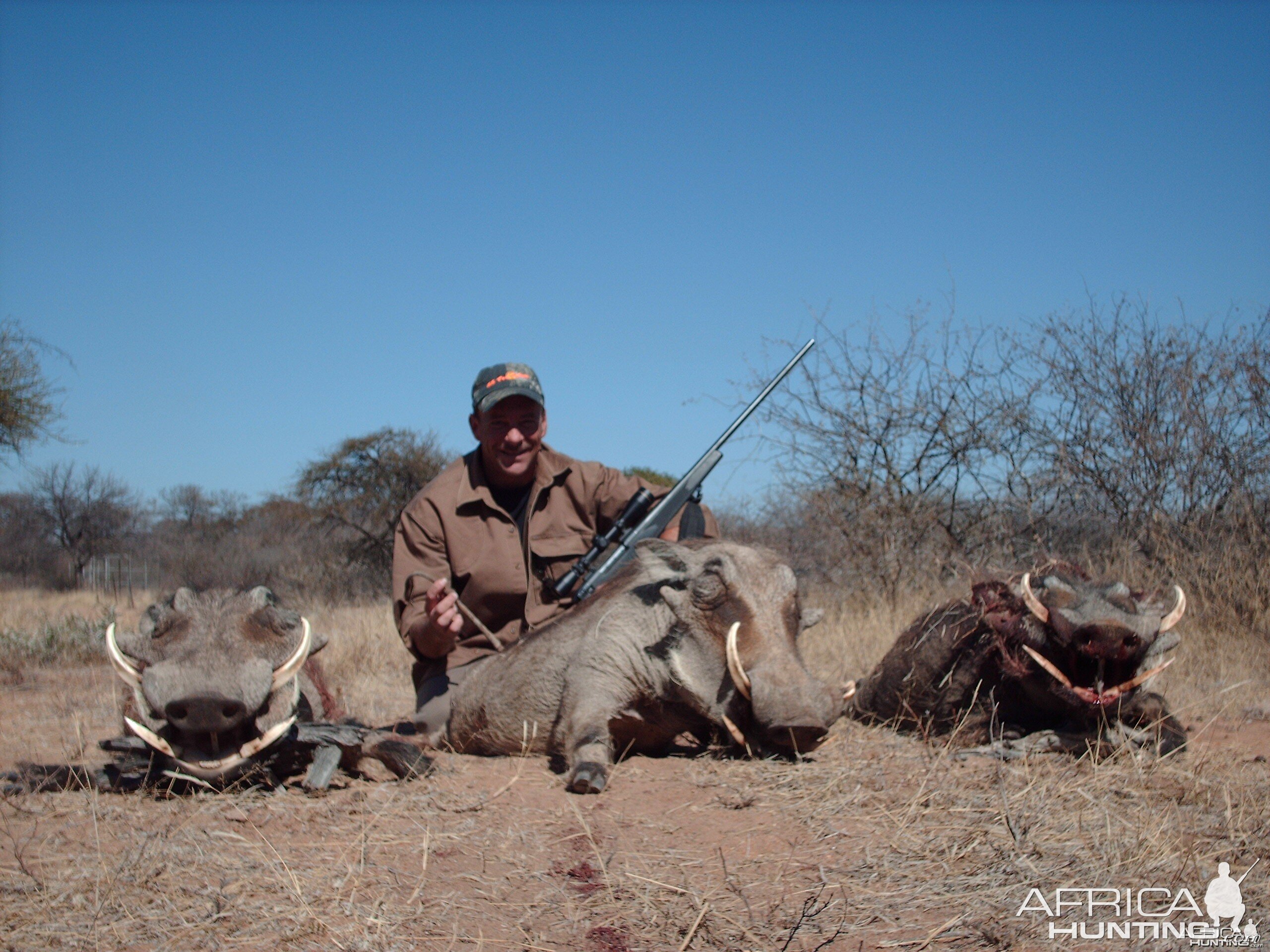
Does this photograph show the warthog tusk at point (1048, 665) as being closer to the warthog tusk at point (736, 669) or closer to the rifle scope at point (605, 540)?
the warthog tusk at point (736, 669)

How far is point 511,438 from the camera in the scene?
482cm

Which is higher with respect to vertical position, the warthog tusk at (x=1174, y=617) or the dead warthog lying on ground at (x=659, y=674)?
the warthog tusk at (x=1174, y=617)

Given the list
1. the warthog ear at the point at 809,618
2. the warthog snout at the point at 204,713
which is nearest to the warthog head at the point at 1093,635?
the warthog ear at the point at 809,618

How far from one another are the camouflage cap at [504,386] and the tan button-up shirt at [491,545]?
0.36 metres

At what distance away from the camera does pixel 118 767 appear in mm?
3242

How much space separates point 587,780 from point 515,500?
1979 millimetres

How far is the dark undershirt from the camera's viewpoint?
502 centimetres

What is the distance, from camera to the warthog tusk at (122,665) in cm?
308

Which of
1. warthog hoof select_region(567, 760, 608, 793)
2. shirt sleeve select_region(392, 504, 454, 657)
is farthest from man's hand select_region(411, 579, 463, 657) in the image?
warthog hoof select_region(567, 760, 608, 793)

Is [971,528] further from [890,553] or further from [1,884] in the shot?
[1,884]

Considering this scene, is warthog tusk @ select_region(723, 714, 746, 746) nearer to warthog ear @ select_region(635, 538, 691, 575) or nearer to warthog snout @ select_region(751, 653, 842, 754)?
warthog snout @ select_region(751, 653, 842, 754)

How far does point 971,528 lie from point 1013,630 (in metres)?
4.55

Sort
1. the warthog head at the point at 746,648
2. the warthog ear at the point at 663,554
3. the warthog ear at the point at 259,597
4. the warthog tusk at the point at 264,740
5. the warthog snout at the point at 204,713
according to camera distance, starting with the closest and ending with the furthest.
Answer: the warthog snout at the point at 204,713 → the warthog tusk at the point at 264,740 → the warthog ear at the point at 259,597 → the warthog head at the point at 746,648 → the warthog ear at the point at 663,554

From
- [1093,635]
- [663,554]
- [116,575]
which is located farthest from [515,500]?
[116,575]
